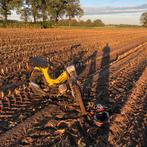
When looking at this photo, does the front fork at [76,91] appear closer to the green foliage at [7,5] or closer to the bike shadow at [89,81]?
the bike shadow at [89,81]

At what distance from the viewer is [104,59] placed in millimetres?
16734

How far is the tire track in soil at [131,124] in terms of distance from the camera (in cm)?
651

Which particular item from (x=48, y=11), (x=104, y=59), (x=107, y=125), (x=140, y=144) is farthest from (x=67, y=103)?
(x=48, y=11)

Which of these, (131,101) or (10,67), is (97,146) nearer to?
(131,101)

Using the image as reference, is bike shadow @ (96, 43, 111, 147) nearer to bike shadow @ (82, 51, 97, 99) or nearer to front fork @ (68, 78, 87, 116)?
bike shadow @ (82, 51, 97, 99)

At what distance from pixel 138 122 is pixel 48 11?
6446 cm

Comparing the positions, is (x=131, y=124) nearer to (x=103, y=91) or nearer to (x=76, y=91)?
(x=76, y=91)

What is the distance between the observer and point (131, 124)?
731cm

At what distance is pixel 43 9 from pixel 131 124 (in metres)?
64.6

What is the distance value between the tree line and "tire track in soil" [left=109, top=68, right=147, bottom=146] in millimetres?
48122

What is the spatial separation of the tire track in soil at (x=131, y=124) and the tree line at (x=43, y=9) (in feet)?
158

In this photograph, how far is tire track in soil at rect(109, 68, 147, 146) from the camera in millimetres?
6505

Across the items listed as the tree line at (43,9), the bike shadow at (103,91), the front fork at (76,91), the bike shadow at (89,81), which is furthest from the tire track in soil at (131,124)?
the tree line at (43,9)

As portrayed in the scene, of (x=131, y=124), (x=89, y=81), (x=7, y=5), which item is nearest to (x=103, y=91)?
(x=89, y=81)
